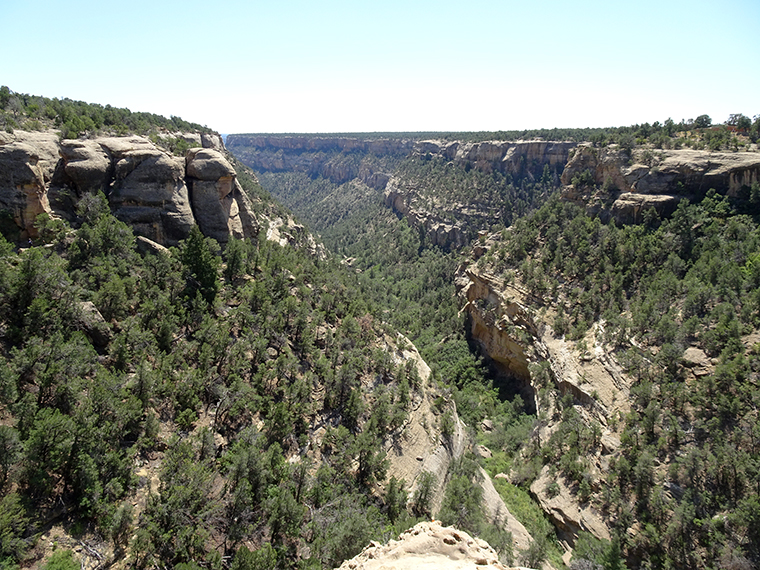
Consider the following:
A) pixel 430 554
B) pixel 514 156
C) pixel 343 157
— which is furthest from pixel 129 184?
pixel 343 157

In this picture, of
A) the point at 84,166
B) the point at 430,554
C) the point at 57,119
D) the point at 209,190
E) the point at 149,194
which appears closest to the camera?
the point at 430,554

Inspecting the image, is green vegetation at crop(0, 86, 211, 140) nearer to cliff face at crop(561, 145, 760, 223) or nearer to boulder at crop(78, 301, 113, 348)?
boulder at crop(78, 301, 113, 348)

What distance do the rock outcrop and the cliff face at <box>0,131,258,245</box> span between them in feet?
99.1

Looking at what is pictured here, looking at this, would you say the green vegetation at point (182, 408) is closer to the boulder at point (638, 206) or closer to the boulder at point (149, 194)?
the boulder at point (149, 194)

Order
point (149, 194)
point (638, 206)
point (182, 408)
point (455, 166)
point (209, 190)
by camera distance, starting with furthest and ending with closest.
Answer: point (455, 166) < point (638, 206) < point (209, 190) < point (149, 194) < point (182, 408)

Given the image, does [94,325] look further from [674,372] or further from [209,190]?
[674,372]

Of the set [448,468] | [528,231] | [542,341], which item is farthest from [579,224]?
[448,468]

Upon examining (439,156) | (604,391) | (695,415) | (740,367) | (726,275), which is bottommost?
(604,391)

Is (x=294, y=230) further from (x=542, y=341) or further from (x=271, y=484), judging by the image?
(x=271, y=484)

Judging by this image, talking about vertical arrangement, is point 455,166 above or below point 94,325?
above

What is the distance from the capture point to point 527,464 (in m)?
35.9

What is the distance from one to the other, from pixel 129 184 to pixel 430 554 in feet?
117

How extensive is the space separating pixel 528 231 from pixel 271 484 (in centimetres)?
5271

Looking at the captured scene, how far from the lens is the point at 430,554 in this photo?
13.2m
